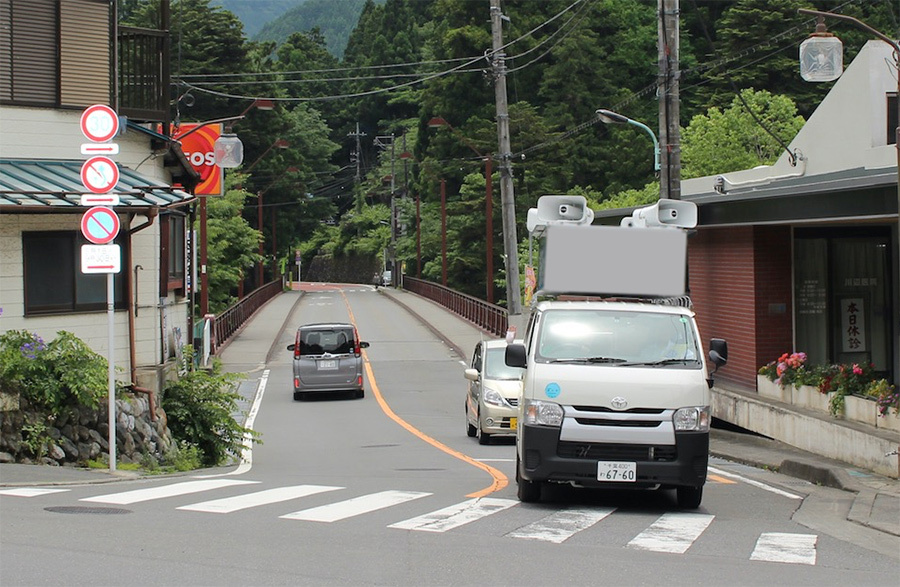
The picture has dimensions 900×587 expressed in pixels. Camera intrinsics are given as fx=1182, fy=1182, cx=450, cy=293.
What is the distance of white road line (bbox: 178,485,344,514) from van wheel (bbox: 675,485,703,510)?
396cm

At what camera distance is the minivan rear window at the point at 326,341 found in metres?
31.1

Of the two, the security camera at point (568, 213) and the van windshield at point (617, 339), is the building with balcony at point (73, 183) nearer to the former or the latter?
the security camera at point (568, 213)

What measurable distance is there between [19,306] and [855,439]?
11.6 meters

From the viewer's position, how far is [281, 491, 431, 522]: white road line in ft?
36.1

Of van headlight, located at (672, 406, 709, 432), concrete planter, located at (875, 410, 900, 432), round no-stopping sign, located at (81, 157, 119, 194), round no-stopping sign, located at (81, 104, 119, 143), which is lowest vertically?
concrete planter, located at (875, 410, 900, 432)

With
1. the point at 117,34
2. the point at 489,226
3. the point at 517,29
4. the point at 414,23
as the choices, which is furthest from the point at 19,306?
the point at 414,23

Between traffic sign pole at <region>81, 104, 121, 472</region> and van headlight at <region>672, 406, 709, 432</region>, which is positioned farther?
traffic sign pole at <region>81, 104, 121, 472</region>

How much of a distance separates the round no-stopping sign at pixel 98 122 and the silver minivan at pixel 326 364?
55.5ft

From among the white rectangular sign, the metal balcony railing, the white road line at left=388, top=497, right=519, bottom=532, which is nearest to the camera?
the white road line at left=388, top=497, right=519, bottom=532

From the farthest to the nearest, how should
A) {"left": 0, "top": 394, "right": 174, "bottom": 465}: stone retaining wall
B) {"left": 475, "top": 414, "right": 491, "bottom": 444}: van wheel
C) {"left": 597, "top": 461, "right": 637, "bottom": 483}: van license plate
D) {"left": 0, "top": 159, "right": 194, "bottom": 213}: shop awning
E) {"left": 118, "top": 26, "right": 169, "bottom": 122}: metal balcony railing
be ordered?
{"left": 475, "top": 414, "right": 491, "bottom": 444}: van wheel → {"left": 118, "top": 26, "right": 169, "bottom": 122}: metal balcony railing → {"left": 0, "top": 159, "right": 194, "bottom": 213}: shop awning → {"left": 0, "top": 394, "right": 174, "bottom": 465}: stone retaining wall → {"left": 597, "top": 461, "right": 637, "bottom": 483}: van license plate

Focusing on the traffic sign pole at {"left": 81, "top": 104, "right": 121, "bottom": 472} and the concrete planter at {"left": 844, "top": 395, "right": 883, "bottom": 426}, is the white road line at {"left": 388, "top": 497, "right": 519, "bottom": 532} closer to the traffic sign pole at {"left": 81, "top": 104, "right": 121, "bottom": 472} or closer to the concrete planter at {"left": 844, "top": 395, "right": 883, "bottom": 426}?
the traffic sign pole at {"left": 81, "top": 104, "right": 121, "bottom": 472}

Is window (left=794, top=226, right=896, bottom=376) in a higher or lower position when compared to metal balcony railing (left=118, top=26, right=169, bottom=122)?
lower

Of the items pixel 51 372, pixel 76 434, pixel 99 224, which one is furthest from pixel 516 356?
pixel 76 434

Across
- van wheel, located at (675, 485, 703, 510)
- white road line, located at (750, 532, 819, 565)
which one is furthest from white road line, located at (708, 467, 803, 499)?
white road line, located at (750, 532, 819, 565)
